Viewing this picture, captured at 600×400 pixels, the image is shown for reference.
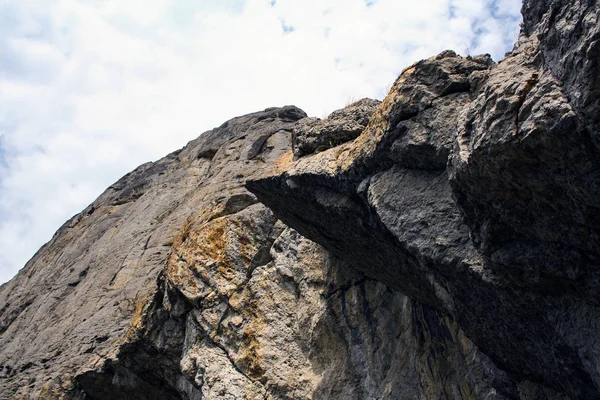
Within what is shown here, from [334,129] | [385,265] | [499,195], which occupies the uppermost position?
[334,129]

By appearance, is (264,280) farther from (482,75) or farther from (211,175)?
(211,175)

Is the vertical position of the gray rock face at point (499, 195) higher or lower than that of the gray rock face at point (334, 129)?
lower

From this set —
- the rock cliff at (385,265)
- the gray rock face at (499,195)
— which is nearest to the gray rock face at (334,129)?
the rock cliff at (385,265)

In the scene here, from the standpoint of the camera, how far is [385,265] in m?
10.5

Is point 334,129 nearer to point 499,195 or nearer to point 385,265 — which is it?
point 385,265

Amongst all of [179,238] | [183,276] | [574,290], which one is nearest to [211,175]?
[179,238]

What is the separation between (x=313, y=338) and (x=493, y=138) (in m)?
7.72

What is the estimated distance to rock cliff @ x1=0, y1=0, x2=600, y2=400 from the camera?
5832 mm

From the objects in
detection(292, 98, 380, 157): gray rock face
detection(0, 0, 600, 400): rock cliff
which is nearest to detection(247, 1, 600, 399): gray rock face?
detection(0, 0, 600, 400): rock cliff

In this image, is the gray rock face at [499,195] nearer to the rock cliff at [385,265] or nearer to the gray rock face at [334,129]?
the rock cliff at [385,265]

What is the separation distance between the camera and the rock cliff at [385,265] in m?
5.83

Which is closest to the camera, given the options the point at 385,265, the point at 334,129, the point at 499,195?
the point at 499,195

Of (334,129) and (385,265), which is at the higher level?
(334,129)

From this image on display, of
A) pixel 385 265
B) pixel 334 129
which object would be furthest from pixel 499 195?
pixel 334 129
